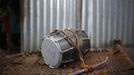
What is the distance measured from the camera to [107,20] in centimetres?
903

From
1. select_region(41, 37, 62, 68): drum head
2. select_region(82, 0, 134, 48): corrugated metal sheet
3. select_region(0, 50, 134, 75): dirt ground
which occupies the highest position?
select_region(82, 0, 134, 48): corrugated metal sheet

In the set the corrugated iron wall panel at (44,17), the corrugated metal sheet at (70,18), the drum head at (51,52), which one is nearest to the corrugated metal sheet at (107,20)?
the corrugated metal sheet at (70,18)

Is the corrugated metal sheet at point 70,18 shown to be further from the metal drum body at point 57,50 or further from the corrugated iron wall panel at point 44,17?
the metal drum body at point 57,50

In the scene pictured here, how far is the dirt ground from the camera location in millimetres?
7012

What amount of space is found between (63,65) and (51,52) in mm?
521

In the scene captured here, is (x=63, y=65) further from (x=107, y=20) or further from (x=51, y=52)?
(x=107, y=20)

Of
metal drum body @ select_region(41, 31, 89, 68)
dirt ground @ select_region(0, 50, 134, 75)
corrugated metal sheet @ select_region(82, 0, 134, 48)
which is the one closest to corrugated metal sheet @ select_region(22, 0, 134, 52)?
corrugated metal sheet @ select_region(82, 0, 134, 48)

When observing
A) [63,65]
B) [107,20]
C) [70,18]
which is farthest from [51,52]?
[107,20]

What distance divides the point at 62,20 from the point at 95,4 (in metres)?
1.20

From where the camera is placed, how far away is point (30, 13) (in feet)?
29.3

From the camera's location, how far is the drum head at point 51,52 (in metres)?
7.19

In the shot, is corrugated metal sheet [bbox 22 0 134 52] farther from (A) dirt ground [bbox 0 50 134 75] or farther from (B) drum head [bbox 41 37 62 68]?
(B) drum head [bbox 41 37 62 68]

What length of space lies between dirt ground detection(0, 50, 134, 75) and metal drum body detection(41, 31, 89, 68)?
0.21m

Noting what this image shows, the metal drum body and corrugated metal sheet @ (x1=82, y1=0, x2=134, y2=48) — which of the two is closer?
the metal drum body
